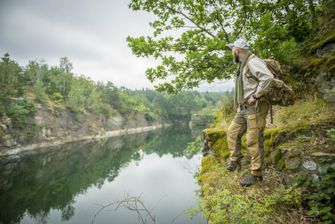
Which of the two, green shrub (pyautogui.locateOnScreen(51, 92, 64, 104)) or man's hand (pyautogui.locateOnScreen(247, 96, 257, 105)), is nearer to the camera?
man's hand (pyautogui.locateOnScreen(247, 96, 257, 105))

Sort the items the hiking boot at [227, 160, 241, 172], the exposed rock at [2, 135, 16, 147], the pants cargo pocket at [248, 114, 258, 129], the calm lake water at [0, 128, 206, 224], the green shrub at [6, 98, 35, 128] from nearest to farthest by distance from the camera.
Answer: the pants cargo pocket at [248, 114, 258, 129], the hiking boot at [227, 160, 241, 172], the calm lake water at [0, 128, 206, 224], the exposed rock at [2, 135, 16, 147], the green shrub at [6, 98, 35, 128]

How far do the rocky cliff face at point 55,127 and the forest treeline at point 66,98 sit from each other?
3.96 feet

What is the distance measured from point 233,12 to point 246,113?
361 centimetres

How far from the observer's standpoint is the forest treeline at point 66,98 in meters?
35.2

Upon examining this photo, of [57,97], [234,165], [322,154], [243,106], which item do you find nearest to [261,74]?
[243,106]

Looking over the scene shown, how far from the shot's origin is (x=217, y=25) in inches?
245

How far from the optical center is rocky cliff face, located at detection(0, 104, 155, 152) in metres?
32.2

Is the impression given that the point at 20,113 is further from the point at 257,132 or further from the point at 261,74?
the point at 261,74

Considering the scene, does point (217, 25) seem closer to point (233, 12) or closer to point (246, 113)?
point (233, 12)

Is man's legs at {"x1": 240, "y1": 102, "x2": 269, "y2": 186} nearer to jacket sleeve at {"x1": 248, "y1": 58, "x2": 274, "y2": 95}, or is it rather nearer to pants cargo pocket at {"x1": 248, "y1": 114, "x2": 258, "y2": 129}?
pants cargo pocket at {"x1": 248, "y1": 114, "x2": 258, "y2": 129}

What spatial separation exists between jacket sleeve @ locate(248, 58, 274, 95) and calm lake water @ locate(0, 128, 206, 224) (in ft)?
14.2

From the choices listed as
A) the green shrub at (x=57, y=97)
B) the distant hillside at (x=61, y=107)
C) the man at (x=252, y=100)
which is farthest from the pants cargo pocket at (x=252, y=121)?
the green shrub at (x=57, y=97)

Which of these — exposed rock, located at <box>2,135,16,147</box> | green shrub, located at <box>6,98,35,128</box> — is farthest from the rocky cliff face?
green shrub, located at <box>6,98,35,128</box>

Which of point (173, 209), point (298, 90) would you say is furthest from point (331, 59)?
point (173, 209)
